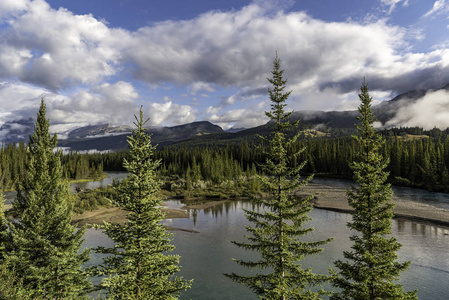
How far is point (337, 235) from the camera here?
43938mm

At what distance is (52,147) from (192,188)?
237 ft

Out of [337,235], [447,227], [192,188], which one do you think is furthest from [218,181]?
[447,227]

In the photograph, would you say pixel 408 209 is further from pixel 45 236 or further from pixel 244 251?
pixel 45 236

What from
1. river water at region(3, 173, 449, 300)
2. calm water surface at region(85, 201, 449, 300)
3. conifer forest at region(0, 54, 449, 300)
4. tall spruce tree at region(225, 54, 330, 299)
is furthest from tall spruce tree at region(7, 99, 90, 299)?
calm water surface at region(85, 201, 449, 300)

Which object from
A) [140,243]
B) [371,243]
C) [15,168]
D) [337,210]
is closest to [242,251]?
[371,243]

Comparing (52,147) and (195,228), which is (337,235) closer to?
(195,228)

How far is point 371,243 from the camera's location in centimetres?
1770

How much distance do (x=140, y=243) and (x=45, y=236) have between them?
31.4 ft

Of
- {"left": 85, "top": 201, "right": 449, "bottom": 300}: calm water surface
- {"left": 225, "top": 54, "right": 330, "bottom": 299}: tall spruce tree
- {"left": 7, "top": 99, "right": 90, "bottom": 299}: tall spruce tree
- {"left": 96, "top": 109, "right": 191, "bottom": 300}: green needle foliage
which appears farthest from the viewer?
{"left": 85, "top": 201, "right": 449, "bottom": 300}: calm water surface

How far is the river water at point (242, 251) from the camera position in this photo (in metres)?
27.7

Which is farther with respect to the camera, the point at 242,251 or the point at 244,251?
the point at 242,251

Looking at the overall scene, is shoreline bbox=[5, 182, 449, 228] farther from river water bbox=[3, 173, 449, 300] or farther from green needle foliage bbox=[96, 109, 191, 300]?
green needle foliage bbox=[96, 109, 191, 300]

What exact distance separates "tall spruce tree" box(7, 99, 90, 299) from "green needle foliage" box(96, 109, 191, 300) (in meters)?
4.11

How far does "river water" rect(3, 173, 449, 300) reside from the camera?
27719mm
